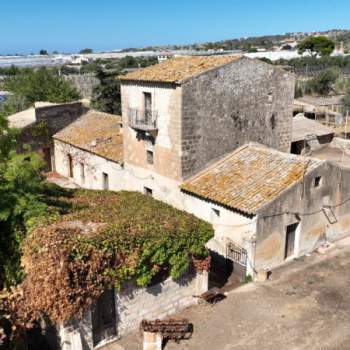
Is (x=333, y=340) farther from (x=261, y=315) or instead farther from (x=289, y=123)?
(x=289, y=123)

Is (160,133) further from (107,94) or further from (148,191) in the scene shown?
(107,94)

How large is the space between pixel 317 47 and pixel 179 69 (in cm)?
10742

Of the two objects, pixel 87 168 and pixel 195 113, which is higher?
pixel 195 113

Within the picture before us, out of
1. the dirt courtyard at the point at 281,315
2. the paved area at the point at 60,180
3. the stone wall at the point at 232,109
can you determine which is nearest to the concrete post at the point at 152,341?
the dirt courtyard at the point at 281,315

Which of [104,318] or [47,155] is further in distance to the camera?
[47,155]

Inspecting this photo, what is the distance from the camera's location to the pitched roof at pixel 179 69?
1934 cm

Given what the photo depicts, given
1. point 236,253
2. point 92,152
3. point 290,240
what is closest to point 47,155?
point 92,152

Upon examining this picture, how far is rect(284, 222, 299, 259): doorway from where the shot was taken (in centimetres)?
1877

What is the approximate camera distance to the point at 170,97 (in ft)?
63.6

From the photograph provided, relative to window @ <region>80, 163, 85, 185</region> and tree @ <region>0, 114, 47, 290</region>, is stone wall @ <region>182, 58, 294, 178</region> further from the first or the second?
window @ <region>80, 163, 85, 185</region>

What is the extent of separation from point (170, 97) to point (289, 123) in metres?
7.47

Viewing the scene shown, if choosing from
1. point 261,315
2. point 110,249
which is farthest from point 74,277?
point 261,315

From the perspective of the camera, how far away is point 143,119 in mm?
21438

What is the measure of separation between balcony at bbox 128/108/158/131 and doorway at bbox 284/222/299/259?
24.9 ft
